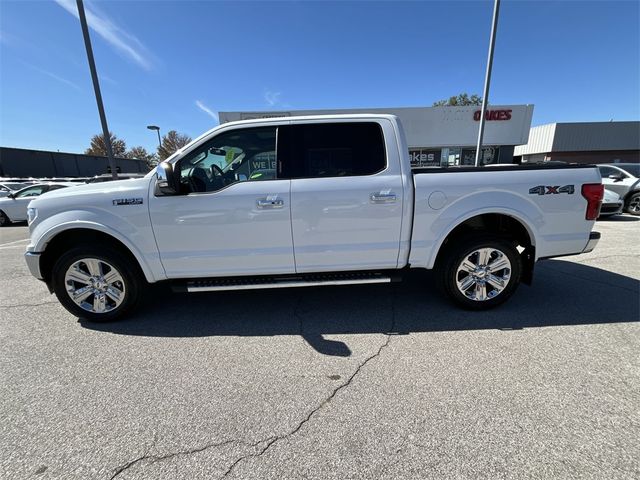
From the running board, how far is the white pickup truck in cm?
2

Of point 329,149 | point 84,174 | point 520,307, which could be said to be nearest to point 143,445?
point 329,149

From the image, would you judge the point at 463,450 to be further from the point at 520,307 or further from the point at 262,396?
the point at 520,307

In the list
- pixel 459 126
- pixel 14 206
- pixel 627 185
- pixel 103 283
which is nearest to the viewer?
pixel 103 283

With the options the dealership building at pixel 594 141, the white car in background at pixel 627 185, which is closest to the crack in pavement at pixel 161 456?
the white car in background at pixel 627 185

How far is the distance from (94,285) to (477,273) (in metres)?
4.27

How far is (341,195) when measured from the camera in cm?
312

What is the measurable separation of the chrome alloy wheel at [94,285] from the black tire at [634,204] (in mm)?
13883

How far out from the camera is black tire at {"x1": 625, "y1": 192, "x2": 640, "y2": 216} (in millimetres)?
9727

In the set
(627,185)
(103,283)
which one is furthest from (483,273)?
(627,185)

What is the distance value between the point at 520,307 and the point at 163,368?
3.86 meters

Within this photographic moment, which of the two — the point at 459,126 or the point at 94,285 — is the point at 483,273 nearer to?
the point at 94,285

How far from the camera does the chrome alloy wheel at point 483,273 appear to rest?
3.39 metres

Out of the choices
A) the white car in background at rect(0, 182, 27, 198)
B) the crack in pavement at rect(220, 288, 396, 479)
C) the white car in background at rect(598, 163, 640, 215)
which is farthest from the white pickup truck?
the white car in background at rect(0, 182, 27, 198)

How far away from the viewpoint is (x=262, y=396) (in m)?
2.30
